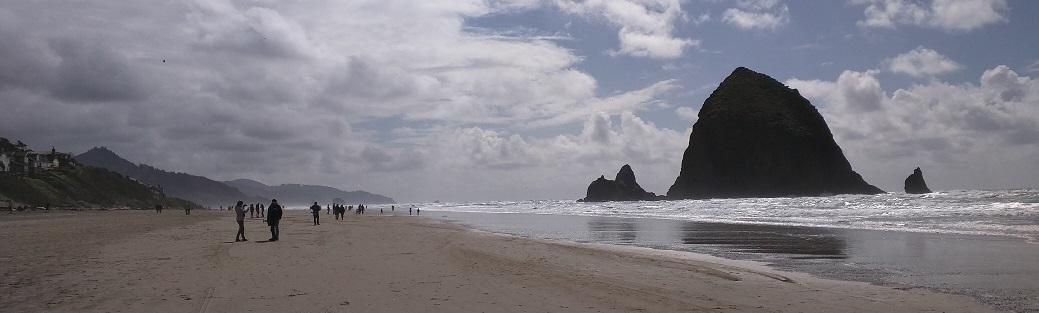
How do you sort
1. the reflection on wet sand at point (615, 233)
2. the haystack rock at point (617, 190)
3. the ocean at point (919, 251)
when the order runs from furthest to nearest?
the haystack rock at point (617, 190), the reflection on wet sand at point (615, 233), the ocean at point (919, 251)

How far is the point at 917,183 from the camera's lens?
105938 mm

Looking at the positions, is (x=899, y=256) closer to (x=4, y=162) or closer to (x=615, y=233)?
(x=615, y=233)

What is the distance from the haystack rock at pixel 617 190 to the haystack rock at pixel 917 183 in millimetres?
65669

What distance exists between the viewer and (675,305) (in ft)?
32.0

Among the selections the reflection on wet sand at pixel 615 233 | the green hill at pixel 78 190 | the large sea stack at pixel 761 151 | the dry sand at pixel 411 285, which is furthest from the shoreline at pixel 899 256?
the large sea stack at pixel 761 151

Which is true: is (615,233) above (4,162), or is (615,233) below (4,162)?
below

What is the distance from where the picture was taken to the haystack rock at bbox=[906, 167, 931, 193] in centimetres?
10563

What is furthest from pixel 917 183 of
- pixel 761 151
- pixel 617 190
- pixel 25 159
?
pixel 25 159

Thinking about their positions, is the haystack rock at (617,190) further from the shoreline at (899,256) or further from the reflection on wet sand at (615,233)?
the shoreline at (899,256)

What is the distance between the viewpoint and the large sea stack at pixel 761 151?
122 meters

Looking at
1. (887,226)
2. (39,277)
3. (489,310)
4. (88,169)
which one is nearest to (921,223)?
(887,226)

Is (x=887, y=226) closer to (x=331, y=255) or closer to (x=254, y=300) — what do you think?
(x=331, y=255)

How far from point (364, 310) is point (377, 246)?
40.9 ft

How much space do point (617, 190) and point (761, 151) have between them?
1962 inches
